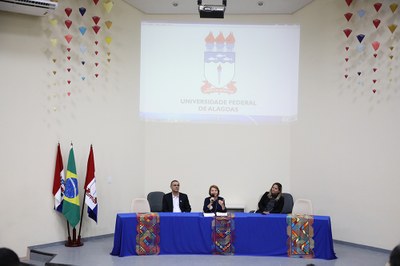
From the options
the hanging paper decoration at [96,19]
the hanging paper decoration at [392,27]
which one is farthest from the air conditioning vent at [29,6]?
the hanging paper decoration at [392,27]

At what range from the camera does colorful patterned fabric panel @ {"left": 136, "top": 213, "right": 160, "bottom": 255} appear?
281 inches

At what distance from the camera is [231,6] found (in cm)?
872

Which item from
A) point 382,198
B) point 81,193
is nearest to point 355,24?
point 382,198

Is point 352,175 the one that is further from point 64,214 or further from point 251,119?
point 64,214

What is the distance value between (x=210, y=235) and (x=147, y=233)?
2.99 ft

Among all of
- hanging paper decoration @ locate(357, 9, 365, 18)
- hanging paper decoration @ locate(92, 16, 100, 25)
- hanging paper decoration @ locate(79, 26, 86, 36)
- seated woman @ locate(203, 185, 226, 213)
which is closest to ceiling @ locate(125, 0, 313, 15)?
hanging paper decoration @ locate(92, 16, 100, 25)

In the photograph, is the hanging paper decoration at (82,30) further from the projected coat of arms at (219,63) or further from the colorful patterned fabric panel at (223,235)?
the colorful patterned fabric panel at (223,235)

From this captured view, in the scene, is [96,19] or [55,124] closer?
[55,124]

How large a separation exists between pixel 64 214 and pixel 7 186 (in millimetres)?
976

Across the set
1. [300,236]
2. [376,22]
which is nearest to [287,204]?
[300,236]

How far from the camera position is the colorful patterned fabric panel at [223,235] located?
7.18 m

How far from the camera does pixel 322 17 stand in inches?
338

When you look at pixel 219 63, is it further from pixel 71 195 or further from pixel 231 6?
pixel 71 195

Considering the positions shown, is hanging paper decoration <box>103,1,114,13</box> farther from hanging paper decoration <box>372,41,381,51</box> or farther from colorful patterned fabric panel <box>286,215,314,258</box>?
colorful patterned fabric panel <box>286,215,314,258</box>
